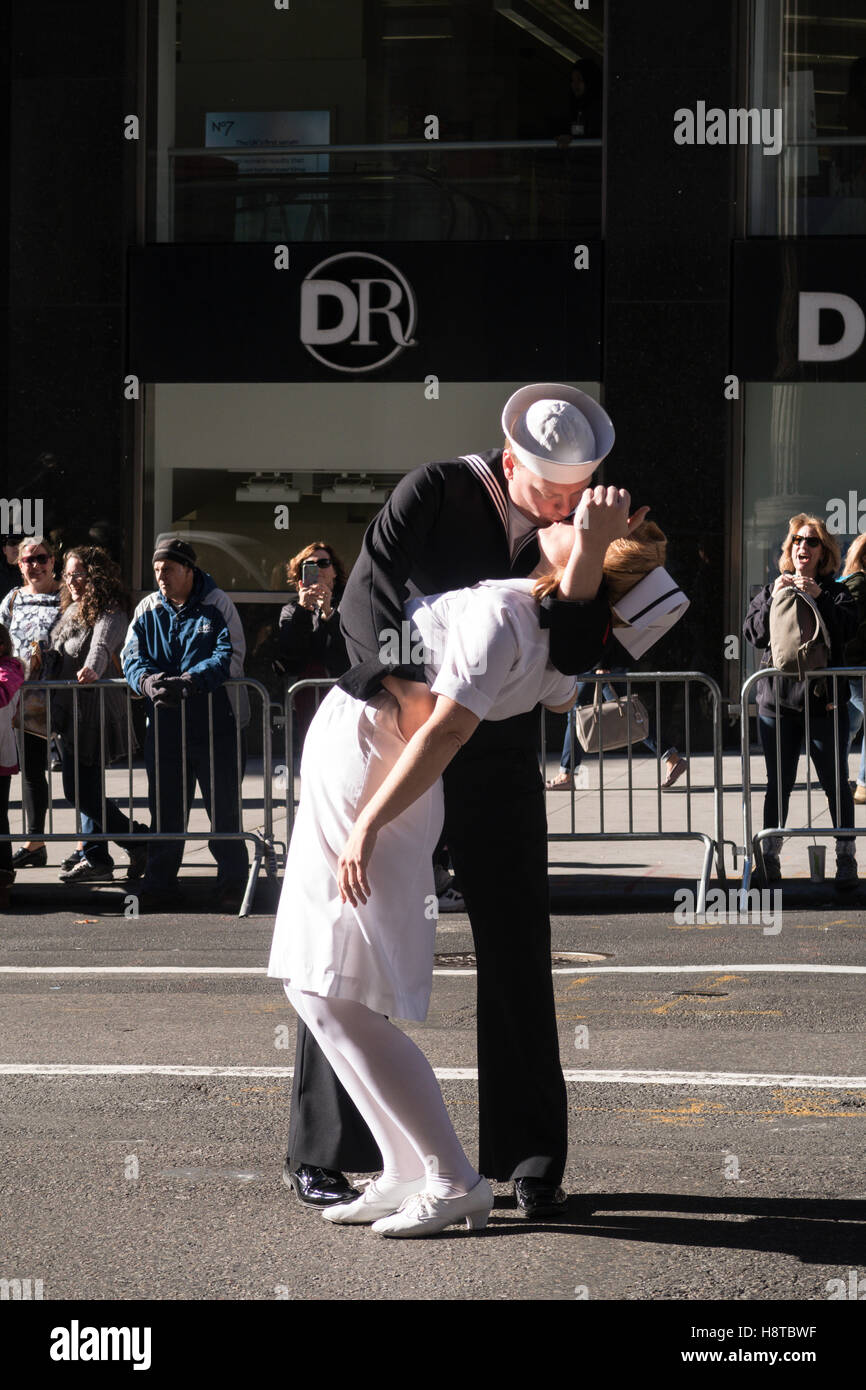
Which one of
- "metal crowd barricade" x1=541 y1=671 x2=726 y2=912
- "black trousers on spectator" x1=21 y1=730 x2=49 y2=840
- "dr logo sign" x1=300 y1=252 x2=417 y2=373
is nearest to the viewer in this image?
"metal crowd barricade" x1=541 y1=671 x2=726 y2=912

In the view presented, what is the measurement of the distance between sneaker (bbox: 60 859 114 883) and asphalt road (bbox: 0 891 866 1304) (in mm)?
1711

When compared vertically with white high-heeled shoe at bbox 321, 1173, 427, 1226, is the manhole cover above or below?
below

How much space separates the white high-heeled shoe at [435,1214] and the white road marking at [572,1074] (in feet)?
4.50

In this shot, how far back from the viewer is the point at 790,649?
9438mm

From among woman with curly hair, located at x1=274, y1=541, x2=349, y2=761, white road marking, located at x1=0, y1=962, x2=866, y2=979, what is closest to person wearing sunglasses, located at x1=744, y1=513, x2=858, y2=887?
white road marking, located at x1=0, y1=962, x2=866, y2=979

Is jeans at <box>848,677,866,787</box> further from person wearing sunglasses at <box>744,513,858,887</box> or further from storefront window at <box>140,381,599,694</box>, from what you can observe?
storefront window at <box>140,381,599,694</box>

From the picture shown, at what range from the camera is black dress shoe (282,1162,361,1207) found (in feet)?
14.6

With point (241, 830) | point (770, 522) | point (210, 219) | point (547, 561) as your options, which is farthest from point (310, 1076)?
point (210, 219)

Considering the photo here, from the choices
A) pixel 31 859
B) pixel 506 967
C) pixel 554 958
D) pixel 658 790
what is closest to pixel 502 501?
pixel 506 967

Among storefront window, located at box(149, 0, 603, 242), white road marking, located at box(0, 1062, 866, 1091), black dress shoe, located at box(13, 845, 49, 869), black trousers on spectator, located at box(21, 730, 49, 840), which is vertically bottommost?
black dress shoe, located at box(13, 845, 49, 869)

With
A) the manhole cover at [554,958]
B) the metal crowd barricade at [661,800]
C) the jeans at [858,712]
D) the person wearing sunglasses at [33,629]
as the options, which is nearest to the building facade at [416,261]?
the jeans at [858,712]

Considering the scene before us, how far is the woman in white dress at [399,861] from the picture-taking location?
3979 millimetres

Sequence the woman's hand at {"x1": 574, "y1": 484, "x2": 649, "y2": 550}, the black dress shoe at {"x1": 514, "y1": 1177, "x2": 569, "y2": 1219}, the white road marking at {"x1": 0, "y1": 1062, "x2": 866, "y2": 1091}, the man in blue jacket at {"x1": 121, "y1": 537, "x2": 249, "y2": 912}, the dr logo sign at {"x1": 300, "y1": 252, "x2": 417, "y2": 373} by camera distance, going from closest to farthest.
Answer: the woman's hand at {"x1": 574, "y1": 484, "x2": 649, "y2": 550} → the black dress shoe at {"x1": 514, "y1": 1177, "x2": 569, "y2": 1219} → the white road marking at {"x1": 0, "y1": 1062, "x2": 866, "y2": 1091} → the man in blue jacket at {"x1": 121, "y1": 537, "x2": 249, "y2": 912} → the dr logo sign at {"x1": 300, "y1": 252, "x2": 417, "y2": 373}
